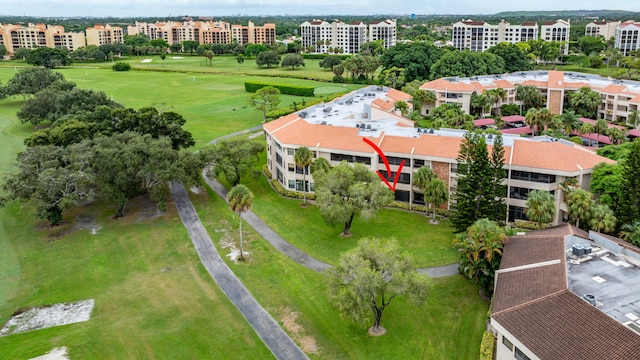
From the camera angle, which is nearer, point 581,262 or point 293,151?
point 581,262

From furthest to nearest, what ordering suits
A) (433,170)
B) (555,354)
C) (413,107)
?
(413,107) → (433,170) → (555,354)

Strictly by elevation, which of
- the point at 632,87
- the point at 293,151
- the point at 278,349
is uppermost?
the point at 632,87

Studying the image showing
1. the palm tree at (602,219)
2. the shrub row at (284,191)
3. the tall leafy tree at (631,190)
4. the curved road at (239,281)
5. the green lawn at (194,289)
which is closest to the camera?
the green lawn at (194,289)

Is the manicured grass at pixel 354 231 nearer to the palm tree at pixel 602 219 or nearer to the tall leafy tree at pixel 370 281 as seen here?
the tall leafy tree at pixel 370 281

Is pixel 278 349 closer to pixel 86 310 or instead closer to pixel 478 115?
pixel 86 310

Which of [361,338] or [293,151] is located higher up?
[293,151]

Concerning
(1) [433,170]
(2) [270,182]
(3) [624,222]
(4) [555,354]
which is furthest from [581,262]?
(2) [270,182]

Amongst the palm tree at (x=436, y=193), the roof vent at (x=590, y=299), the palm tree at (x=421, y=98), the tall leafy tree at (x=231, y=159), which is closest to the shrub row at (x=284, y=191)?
the tall leafy tree at (x=231, y=159)

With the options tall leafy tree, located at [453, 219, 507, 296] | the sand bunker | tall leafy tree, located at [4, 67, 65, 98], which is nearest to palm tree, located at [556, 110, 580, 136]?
tall leafy tree, located at [453, 219, 507, 296]
